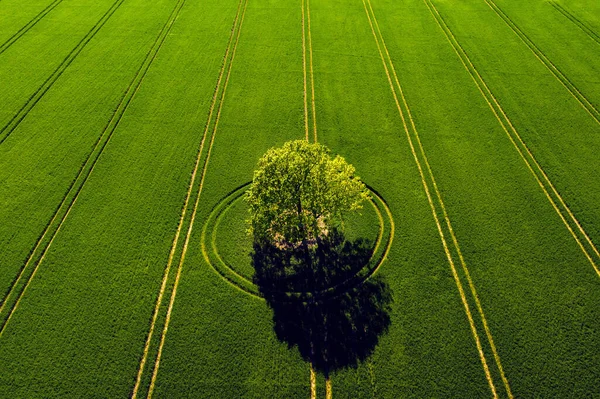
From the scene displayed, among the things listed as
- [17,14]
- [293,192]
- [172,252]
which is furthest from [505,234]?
[17,14]

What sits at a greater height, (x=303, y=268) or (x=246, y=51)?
(x=246, y=51)

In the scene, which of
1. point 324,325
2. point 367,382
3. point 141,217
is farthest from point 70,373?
point 367,382

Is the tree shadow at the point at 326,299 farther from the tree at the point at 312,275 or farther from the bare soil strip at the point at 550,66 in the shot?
the bare soil strip at the point at 550,66

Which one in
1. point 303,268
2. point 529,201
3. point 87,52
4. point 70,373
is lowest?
point 70,373

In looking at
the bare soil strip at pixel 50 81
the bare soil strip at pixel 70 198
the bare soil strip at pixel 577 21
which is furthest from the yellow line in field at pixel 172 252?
the bare soil strip at pixel 577 21

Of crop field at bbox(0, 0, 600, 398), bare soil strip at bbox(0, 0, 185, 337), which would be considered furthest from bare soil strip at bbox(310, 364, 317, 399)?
bare soil strip at bbox(0, 0, 185, 337)

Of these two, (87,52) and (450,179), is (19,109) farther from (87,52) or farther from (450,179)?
(450,179)

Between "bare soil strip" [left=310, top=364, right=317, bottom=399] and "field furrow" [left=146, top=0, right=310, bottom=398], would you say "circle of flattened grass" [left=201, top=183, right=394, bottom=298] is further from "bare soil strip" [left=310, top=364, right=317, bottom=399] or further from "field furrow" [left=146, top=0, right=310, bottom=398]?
"bare soil strip" [left=310, top=364, right=317, bottom=399]

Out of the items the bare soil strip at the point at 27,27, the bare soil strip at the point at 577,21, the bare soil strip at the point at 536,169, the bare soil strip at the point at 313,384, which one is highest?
the bare soil strip at the point at 577,21
